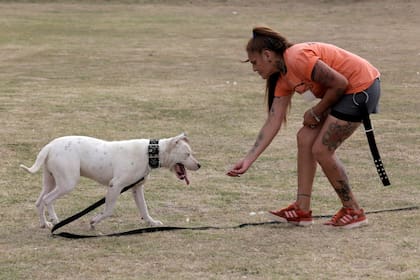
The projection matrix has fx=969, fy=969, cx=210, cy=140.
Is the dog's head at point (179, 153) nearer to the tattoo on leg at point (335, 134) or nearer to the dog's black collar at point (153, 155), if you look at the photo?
the dog's black collar at point (153, 155)

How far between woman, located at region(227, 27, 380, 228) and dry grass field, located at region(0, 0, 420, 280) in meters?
0.26

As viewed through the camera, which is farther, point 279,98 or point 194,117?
point 194,117

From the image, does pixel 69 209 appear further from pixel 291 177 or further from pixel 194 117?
pixel 194 117

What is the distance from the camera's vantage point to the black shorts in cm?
714

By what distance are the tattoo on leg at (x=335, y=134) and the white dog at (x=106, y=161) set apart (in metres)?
1.04

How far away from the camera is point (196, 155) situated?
1060 cm

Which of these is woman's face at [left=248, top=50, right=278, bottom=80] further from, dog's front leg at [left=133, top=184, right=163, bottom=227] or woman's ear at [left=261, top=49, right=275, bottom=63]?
dog's front leg at [left=133, top=184, right=163, bottom=227]

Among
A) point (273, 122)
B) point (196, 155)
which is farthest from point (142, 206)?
point (196, 155)

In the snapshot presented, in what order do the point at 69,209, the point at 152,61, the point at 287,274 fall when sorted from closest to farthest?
the point at 287,274, the point at 69,209, the point at 152,61

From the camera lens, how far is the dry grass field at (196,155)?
649 cm

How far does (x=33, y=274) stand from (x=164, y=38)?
20.5 m

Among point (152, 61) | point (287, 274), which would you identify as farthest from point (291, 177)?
point (152, 61)

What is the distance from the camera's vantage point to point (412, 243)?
6.92m

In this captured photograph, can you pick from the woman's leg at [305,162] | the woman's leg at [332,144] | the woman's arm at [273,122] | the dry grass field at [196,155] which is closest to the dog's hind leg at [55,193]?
the dry grass field at [196,155]
